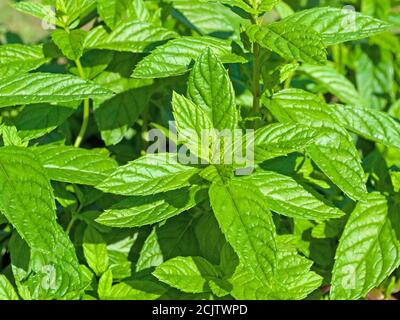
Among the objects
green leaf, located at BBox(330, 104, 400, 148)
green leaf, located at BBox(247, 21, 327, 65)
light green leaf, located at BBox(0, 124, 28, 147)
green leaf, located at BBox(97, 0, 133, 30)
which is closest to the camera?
green leaf, located at BBox(247, 21, 327, 65)

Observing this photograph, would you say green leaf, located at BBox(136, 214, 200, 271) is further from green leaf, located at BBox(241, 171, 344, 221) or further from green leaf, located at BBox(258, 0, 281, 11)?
green leaf, located at BBox(258, 0, 281, 11)

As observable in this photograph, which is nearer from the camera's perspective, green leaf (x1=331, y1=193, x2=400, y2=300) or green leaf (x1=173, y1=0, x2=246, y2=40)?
green leaf (x1=331, y1=193, x2=400, y2=300)

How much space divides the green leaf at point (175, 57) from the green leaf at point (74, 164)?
0.71 feet

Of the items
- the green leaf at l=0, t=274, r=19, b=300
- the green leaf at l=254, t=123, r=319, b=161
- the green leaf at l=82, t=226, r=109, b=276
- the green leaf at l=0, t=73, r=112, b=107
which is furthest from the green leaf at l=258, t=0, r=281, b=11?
the green leaf at l=0, t=274, r=19, b=300

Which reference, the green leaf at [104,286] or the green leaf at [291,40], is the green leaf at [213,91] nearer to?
the green leaf at [291,40]

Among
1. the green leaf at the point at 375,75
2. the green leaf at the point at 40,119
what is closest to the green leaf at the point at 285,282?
→ the green leaf at the point at 40,119

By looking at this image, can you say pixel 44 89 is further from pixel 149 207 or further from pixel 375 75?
pixel 375 75

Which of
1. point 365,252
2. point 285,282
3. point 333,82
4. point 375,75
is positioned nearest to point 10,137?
point 285,282

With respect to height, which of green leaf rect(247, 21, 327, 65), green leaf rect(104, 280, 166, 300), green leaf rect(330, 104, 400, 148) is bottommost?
green leaf rect(104, 280, 166, 300)

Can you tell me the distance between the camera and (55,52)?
1.59 meters

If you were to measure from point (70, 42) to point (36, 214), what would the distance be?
0.48 metres

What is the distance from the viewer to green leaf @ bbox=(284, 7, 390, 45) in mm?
1352

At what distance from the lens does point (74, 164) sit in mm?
1420
